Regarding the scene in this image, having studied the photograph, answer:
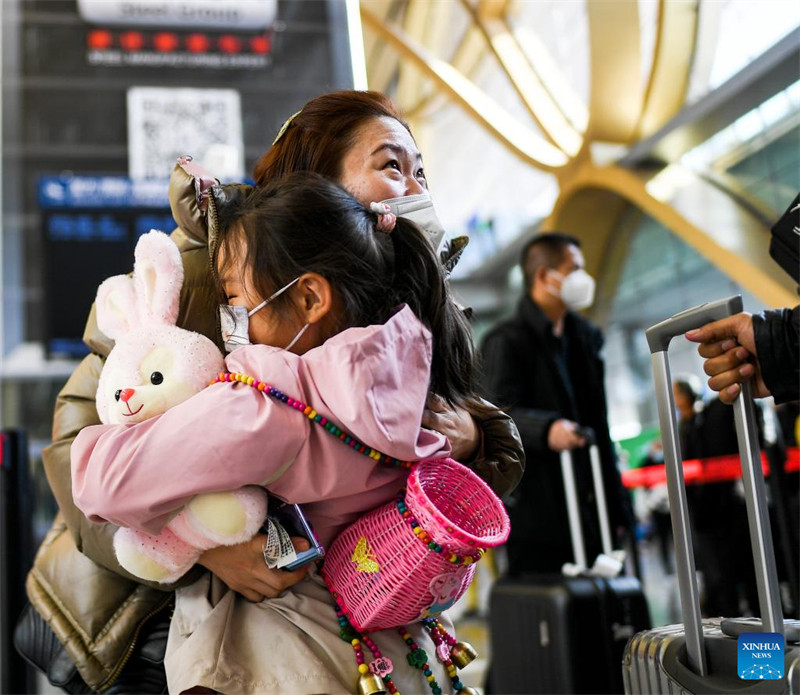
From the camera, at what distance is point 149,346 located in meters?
1.39

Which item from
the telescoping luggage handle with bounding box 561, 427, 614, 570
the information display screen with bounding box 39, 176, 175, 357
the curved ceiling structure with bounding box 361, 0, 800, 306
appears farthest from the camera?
the curved ceiling structure with bounding box 361, 0, 800, 306

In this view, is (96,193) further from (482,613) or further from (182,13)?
(482,613)

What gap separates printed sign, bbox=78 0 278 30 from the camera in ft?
14.9

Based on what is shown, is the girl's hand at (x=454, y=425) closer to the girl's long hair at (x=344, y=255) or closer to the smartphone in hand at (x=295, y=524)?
the girl's long hair at (x=344, y=255)

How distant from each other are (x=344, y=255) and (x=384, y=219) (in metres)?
0.13

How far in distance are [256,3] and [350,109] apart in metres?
3.30

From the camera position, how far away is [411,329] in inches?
51.6

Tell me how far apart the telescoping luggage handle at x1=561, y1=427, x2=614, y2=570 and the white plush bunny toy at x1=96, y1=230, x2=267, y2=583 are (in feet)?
7.66

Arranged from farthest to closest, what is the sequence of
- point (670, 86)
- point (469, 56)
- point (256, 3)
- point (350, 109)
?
point (469, 56)
point (670, 86)
point (256, 3)
point (350, 109)

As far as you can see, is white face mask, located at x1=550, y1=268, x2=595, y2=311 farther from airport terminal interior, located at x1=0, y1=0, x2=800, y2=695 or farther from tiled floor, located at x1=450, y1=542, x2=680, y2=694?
tiled floor, located at x1=450, y1=542, x2=680, y2=694

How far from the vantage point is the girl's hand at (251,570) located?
51.2 inches

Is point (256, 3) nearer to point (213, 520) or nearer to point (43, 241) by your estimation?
point (43, 241)

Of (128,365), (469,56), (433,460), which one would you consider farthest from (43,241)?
(469,56)

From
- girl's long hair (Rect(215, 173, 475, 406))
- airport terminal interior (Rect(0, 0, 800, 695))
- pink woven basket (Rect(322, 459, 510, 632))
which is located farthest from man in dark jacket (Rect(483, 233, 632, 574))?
pink woven basket (Rect(322, 459, 510, 632))
